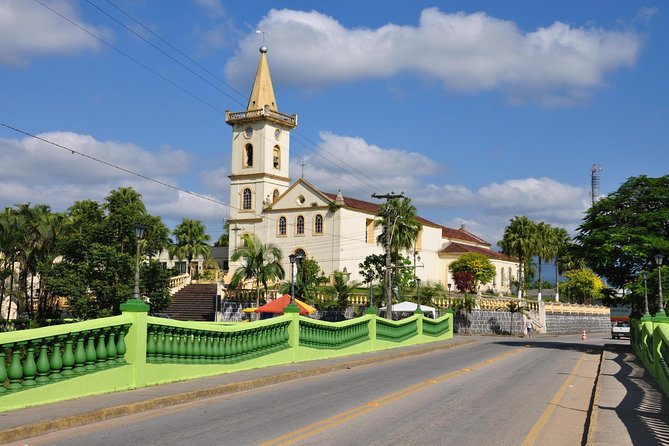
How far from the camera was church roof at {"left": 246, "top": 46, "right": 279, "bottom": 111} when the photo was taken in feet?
261

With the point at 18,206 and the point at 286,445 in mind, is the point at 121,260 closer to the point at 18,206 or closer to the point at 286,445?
the point at 18,206

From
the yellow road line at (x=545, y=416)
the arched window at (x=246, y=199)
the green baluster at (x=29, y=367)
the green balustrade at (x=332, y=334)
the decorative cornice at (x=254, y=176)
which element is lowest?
the yellow road line at (x=545, y=416)

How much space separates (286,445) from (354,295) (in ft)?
170

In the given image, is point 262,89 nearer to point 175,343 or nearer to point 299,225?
point 299,225

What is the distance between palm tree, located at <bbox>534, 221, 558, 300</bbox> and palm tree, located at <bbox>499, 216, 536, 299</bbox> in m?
1.00

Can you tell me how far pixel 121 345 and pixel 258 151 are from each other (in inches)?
2648

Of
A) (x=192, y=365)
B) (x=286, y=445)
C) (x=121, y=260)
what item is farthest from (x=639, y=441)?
(x=121, y=260)

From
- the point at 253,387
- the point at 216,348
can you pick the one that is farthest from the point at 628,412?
the point at 216,348

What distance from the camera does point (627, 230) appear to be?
33.0 meters

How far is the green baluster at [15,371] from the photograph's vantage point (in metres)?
10.2

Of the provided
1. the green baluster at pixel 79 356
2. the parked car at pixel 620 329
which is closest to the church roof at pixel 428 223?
the parked car at pixel 620 329

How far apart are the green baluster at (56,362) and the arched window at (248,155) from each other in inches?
2749

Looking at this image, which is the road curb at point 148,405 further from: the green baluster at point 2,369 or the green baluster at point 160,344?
the green baluster at point 160,344

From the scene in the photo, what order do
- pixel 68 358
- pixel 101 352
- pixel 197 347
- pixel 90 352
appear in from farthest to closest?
pixel 197 347 < pixel 101 352 < pixel 90 352 < pixel 68 358
